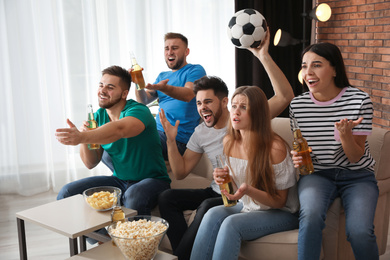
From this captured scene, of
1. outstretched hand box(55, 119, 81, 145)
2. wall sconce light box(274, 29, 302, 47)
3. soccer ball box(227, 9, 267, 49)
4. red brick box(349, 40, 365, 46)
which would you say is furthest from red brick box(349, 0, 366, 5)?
outstretched hand box(55, 119, 81, 145)

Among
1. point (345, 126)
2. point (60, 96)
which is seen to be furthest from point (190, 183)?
point (60, 96)

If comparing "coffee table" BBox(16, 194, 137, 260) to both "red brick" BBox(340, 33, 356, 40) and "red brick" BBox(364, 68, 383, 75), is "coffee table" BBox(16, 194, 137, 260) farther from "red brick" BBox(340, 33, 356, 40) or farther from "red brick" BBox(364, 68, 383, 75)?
"red brick" BBox(340, 33, 356, 40)

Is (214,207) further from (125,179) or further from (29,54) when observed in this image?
(29,54)

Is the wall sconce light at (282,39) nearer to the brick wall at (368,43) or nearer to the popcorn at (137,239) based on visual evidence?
the brick wall at (368,43)

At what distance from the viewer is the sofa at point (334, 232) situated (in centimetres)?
204

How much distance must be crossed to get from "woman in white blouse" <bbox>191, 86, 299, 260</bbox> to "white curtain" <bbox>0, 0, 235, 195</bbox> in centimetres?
247

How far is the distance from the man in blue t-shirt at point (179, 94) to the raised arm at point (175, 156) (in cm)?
47

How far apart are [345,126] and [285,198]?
16.7 inches

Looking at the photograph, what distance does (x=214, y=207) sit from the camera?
2.18 metres

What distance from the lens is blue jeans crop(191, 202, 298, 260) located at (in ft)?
6.49

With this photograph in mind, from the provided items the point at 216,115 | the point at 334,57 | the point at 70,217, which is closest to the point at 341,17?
the point at 334,57

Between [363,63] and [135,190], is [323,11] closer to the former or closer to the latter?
[363,63]

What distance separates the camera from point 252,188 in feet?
6.57

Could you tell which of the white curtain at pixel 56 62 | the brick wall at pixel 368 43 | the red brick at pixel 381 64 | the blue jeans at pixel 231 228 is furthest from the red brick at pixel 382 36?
the blue jeans at pixel 231 228
